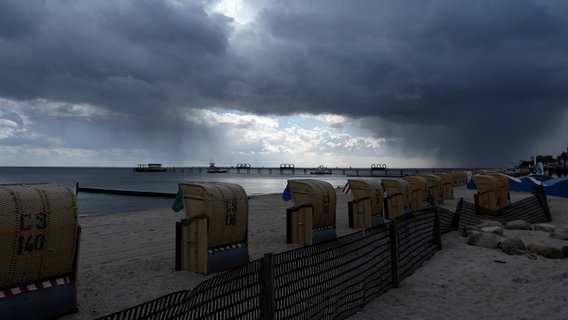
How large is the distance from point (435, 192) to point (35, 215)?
21741 millimetres

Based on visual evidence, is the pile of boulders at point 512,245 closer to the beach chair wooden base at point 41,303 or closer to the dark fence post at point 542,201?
the dark fence post at point 542,201

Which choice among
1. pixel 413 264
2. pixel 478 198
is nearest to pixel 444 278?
pixel 413 264

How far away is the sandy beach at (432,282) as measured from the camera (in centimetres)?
649

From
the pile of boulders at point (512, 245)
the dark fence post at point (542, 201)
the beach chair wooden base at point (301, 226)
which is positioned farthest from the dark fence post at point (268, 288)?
the dark fence post at point (542, 201)

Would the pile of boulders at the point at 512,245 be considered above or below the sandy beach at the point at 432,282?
above

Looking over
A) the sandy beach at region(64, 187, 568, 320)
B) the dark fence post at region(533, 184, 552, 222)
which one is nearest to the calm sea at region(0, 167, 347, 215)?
the sandy beach at region(64, 187, 568, 320)

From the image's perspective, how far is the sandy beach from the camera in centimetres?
649

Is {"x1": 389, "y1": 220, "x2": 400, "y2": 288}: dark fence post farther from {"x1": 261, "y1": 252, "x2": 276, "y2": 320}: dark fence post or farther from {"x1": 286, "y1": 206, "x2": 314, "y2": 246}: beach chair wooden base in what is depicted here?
{"x1": 261, "y1": 252, "x2": 276, "y2": 320}: dark fence post

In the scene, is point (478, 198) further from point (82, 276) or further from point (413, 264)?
point (82, 276)

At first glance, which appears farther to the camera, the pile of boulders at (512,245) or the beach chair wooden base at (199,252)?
the pile of boulders at (512,245)

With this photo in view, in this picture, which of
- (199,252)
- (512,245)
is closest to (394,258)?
(199,252)

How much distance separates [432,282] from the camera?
811 centimetres

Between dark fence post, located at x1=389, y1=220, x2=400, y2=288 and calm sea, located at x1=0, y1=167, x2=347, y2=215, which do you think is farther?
calm sea, located at x1=0, y1=167, x2=347, y2=215

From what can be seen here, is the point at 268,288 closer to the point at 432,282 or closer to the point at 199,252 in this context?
the point at 199,252
